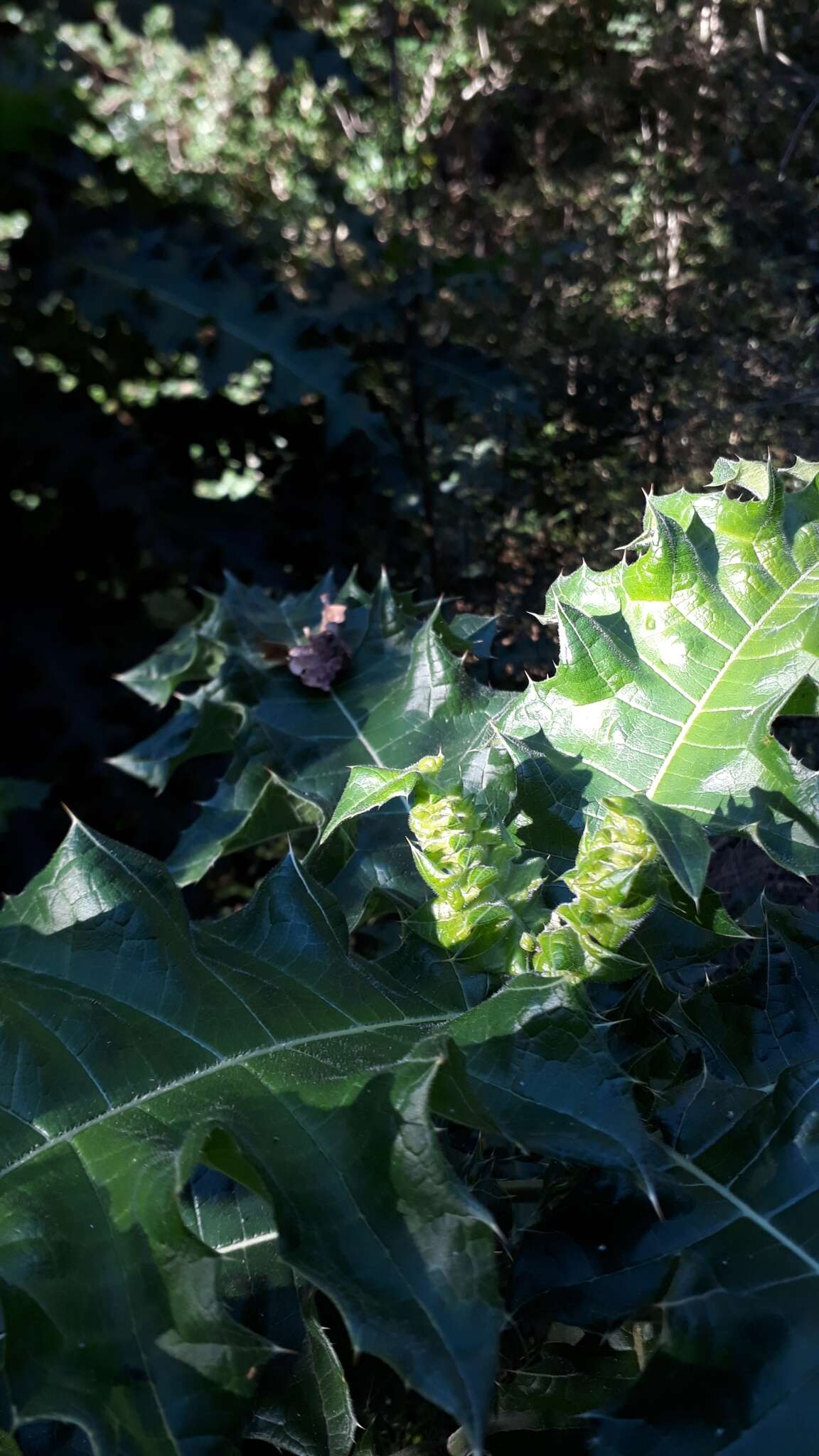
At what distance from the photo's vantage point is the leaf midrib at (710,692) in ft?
2.85

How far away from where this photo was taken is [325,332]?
97.5 inches

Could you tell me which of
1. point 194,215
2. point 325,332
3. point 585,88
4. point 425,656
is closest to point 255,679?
point 425,656

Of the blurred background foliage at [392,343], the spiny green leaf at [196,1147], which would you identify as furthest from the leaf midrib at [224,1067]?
the blurred background foliage at [392,343]

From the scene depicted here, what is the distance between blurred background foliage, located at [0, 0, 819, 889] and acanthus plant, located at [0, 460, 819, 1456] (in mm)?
753

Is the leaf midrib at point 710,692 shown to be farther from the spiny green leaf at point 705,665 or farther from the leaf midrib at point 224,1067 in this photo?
the leaf midrib at point 224,1067

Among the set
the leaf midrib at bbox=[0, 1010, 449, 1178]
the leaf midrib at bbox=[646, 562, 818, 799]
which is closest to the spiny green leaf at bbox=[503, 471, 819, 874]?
the leaf midrib at bbox=[646, 562, 818, 799]

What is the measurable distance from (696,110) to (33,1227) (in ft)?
7.77

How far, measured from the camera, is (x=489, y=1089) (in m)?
0.69

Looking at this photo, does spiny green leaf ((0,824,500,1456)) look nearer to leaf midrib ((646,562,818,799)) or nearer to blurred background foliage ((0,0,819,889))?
leaf midrib ((646,562,818,799))

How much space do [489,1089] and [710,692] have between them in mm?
397

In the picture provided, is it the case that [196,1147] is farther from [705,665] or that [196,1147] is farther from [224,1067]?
[705,665]

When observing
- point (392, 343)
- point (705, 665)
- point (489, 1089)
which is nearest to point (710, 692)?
point (705, 665)

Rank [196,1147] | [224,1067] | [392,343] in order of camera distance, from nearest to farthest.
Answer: [196,1147] → [224,1067] → [392,343]

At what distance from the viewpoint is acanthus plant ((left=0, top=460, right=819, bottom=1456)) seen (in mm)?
585
